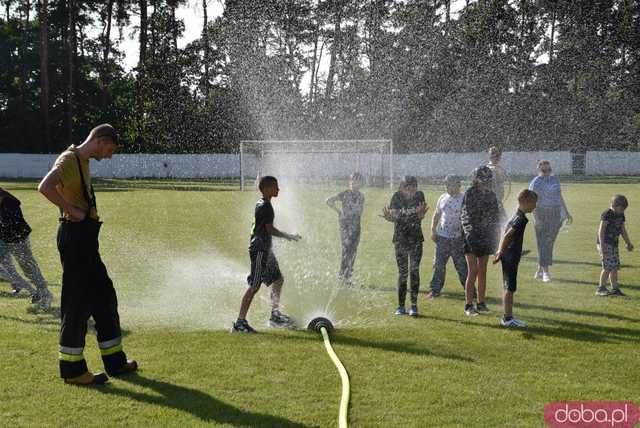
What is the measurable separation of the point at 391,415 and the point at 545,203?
6837 millimetres

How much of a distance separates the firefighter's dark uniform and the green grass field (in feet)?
0.97

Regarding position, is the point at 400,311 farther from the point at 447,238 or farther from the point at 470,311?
the point at 447,238

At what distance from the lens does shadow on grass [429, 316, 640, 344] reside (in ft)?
24.6

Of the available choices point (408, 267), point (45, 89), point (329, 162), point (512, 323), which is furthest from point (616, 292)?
point (45, 89)

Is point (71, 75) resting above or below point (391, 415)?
above

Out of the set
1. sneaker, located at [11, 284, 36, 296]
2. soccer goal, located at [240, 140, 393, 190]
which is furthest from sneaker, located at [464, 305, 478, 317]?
soccer goal, located at [240, 140, 393, 190]

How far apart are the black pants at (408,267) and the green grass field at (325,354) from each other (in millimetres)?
299

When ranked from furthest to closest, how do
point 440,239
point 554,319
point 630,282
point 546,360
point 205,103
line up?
point 205,103 < point 630,282 < point 440,239 < point 554,319 < point 546,360

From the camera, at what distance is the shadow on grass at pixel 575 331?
24.6 ft

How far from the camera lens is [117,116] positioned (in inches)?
2219

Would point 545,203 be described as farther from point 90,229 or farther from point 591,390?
point 90,229

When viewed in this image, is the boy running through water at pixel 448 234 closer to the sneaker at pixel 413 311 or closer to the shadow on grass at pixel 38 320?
the sneaker at pixel 413 311

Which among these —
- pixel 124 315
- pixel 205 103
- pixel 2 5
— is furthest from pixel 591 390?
pixel 2 5

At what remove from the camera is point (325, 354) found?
676 cm
